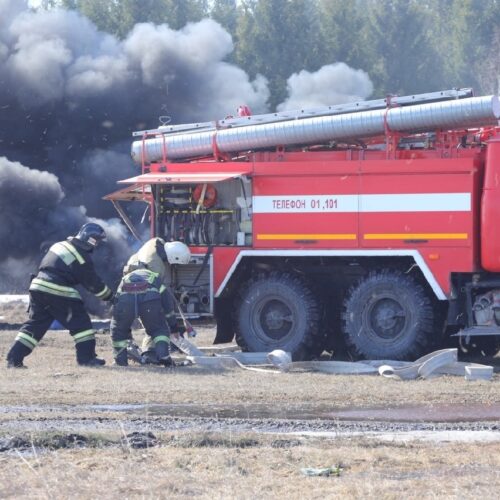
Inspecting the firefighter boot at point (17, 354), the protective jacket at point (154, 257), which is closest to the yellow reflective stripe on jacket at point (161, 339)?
the protective jacket at point (154, 257)

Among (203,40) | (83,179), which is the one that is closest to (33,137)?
(83,179)

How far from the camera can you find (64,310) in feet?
41.2

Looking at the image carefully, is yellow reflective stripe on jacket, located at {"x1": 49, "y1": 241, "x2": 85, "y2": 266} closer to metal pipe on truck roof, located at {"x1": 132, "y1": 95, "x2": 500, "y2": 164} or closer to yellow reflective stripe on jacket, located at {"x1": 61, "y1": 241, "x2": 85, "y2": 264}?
yellow reflective stripe on jacket, located at {"x1": 61, "y1": 241, "x2": 85, "y2": 264}

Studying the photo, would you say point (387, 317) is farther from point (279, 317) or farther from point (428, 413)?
point (428, 413)

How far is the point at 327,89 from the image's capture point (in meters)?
25.6

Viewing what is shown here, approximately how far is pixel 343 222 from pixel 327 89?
1281 cm

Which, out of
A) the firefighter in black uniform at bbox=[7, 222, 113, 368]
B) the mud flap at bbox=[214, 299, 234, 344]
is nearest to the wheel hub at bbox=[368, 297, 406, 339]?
the mud flap at bbox=[214, 299, 234, 344]

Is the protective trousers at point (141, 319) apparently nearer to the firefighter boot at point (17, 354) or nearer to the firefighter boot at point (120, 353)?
the firefighter boot at point (120, 353)

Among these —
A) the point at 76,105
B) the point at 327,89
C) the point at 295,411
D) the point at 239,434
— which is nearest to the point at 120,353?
the point at 295,411

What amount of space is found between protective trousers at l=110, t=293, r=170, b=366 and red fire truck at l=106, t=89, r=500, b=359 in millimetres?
1350

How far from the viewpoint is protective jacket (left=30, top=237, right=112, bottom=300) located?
12.6 meters

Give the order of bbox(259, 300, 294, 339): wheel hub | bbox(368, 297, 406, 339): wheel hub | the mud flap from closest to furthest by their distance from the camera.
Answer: bbox(368, 297, 406, 339): wheel hub < bbox(259, 300, 294, 339): wheel hub < the mud flap

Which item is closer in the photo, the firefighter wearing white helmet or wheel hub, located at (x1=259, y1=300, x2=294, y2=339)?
the firefighter wearing white helmet

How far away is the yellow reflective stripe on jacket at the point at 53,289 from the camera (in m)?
12.5
